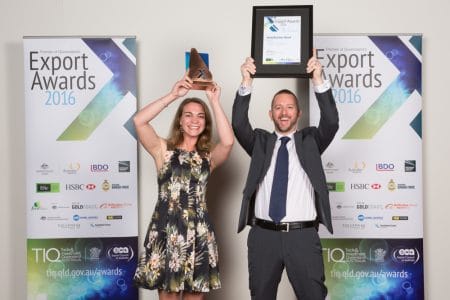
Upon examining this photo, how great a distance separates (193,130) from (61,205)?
125 centimetres

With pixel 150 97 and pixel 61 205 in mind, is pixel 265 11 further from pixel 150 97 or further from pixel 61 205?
pixel 61 205

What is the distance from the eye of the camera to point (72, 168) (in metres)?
3.76

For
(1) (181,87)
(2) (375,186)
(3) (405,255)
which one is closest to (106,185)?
(1) (181,87)

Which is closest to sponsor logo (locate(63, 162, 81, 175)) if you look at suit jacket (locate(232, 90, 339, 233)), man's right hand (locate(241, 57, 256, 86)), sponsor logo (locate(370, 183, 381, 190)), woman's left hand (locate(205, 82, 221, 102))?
woman's left hand (locate(205, 82, 221, 102))

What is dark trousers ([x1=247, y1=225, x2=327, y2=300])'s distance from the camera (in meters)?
2.90

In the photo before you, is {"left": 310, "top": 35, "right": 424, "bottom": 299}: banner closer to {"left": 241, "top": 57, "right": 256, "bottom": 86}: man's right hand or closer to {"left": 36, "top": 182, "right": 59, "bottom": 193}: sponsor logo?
{"left": 241, "top": 57, "right": 256, "bottom": 86}: man's right hand

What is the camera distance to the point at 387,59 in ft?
12.4

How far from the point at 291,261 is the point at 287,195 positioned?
14.0 inches

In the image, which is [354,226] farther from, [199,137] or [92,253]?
[92,253]

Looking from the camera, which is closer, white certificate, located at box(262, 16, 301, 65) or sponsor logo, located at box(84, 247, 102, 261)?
white certificate, located at box(262, 16, 301, 65)

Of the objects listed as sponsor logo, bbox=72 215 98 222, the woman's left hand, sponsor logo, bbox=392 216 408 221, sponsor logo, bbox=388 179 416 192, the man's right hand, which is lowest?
sponsor logo, bbox=392 216 408 221

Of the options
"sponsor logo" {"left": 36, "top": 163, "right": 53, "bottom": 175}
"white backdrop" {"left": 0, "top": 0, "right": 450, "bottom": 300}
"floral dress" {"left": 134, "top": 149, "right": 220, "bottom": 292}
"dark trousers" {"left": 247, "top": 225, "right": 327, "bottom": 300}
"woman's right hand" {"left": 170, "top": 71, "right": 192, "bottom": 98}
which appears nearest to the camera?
"dark trousers" {"left": 247, "top": 225, "right": 327, "bottom": 300}

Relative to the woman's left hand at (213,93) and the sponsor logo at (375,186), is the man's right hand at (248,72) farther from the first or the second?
the sponsor logo at (375,186)

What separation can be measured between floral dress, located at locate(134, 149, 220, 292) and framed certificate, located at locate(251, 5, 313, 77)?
2.29 ft
